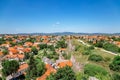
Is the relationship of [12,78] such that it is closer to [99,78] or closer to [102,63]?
[102,63]

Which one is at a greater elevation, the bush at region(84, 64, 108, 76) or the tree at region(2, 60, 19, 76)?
the bush at region(84, 64, 108, 76)

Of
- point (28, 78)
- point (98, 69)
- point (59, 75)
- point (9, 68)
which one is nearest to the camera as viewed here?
point (59, 75)

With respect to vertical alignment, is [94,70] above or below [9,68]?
above

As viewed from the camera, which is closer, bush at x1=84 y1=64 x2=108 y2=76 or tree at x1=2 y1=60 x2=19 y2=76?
bush at x1=84 y1=64 x2=108 y2=76

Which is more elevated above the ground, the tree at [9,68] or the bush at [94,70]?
the bush at [94,70]

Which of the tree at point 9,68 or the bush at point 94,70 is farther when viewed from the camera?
the tree at point 9,68

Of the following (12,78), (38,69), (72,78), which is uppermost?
(72,78)

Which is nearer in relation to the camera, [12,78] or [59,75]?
[59,75]

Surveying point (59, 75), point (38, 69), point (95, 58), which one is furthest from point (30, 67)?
point (59, 75)

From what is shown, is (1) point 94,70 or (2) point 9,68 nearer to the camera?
(1) point 94,70

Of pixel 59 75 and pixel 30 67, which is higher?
pixel 59 75

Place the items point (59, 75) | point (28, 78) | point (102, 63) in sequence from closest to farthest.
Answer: point (59, 75) → point (102, 63) → point (28, 78)
